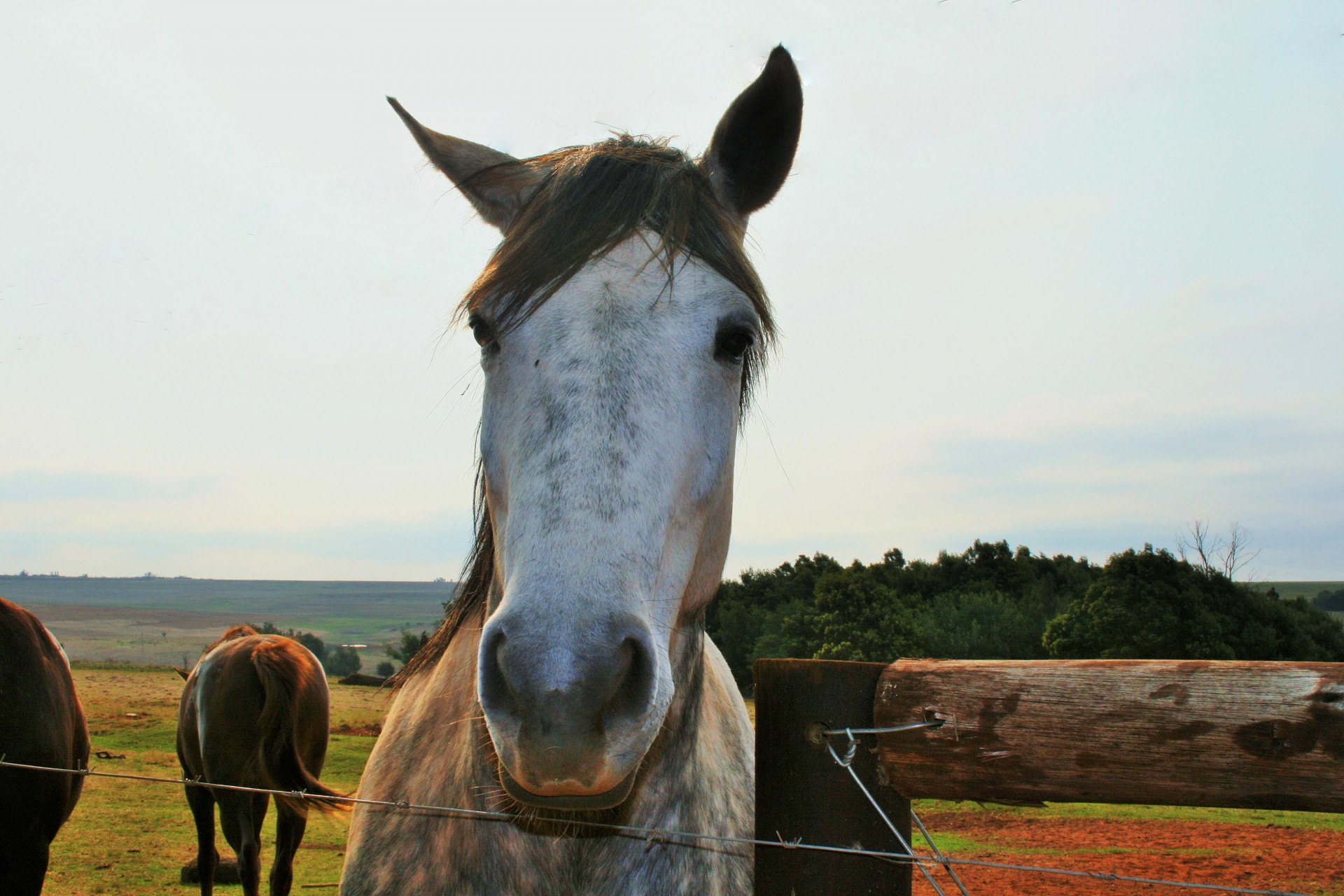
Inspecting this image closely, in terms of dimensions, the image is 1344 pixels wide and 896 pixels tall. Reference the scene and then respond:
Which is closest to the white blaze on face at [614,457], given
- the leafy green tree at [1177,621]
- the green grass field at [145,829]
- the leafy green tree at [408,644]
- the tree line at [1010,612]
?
the leafy green tree at [408,644]

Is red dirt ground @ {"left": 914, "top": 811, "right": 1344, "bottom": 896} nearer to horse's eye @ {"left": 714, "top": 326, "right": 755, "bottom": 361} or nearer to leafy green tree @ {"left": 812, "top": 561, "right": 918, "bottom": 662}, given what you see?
horse's eye @ {"left": 714, "top": 326, "right": 755, "bottom": 361}

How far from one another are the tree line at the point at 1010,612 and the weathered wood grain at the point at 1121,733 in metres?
22.2

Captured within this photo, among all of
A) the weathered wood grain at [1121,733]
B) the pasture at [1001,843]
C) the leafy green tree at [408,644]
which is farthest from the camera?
the pasture at [1001,843]

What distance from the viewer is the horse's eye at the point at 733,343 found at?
1.74 metres

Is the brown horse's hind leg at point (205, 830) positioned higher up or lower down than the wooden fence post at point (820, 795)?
lower down

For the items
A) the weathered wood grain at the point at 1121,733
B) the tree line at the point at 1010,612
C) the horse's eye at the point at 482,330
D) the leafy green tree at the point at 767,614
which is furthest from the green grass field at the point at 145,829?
the leafy green tree at the point at 767,614

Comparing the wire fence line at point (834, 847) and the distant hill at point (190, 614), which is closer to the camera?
the wire fence line at point (834, 847)

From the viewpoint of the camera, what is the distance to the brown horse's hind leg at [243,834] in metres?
5.40

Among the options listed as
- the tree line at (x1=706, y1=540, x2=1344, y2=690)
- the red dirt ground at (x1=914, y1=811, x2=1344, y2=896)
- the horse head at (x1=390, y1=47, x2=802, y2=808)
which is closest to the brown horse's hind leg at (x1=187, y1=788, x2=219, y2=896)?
the horse head at (x1=390, y1=47, x2=802, y2=808)

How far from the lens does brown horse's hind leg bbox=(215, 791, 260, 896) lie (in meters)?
5.40

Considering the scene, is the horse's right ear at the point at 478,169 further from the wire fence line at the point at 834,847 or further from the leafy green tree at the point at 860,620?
the leafy green tree at the point at 860,620

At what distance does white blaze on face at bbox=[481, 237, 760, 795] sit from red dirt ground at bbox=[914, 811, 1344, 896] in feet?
21.0

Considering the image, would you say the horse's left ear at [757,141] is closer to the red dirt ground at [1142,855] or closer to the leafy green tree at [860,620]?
the red dirt ground at [1142,855]

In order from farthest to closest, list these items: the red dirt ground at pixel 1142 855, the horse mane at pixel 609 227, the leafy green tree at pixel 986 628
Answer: the leafy green tree at pixel 986 628
the red dirt ground at pixel 1142 855
the horse mane at pixel 609 227
